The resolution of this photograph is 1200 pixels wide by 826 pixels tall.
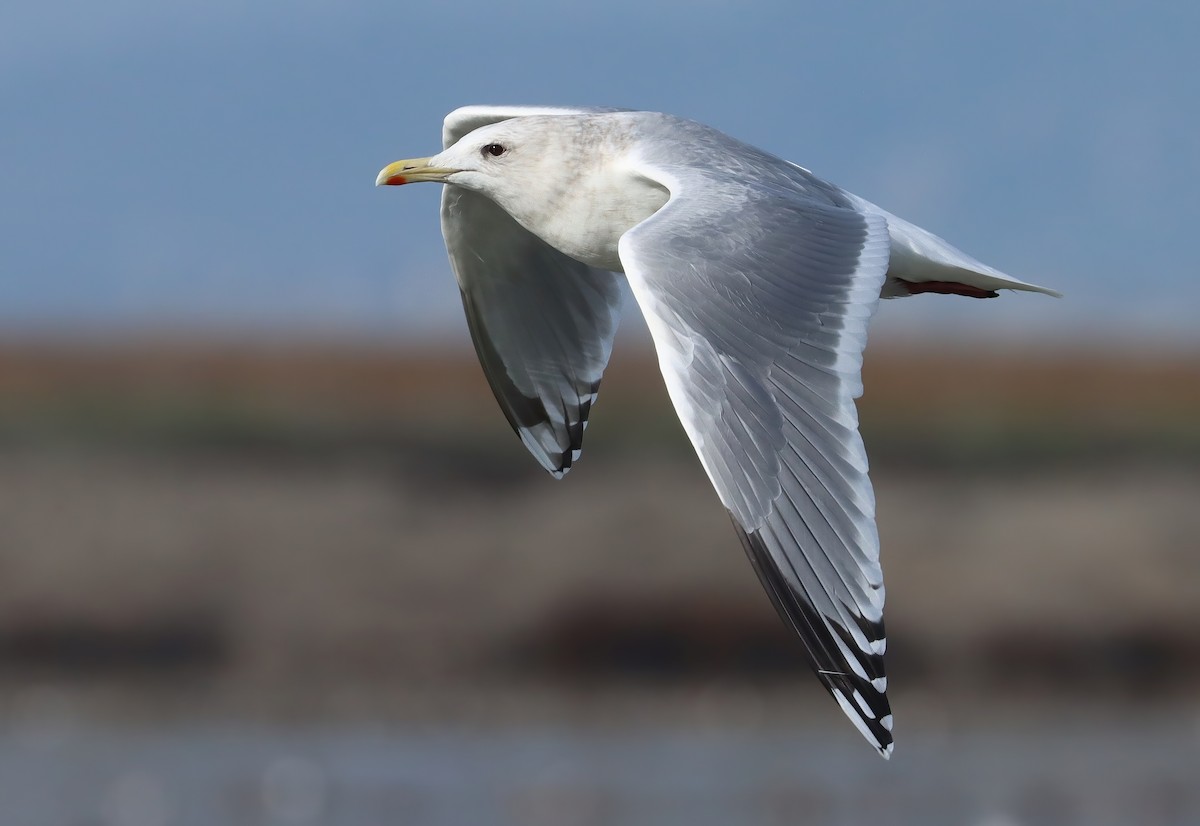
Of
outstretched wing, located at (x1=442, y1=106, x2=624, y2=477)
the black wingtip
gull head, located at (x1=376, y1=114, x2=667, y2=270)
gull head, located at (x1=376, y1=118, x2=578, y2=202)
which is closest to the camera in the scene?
the black wingtip

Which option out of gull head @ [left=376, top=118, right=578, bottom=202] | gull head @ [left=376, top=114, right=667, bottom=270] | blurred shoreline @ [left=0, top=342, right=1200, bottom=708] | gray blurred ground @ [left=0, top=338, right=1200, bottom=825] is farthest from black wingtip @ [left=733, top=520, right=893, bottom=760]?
blurred shoreline @ [left=0, top=342, right=1200, bottom=708]

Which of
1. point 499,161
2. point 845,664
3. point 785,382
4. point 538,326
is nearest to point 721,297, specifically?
point 785,382

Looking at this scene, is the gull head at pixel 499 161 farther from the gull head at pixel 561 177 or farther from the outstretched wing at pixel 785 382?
the outstretched wing at pixel 785 382

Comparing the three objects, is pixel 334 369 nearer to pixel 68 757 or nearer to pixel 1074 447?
pixel 68 757

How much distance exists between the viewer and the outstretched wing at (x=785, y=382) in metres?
5.49

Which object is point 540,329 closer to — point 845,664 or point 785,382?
point 785,382

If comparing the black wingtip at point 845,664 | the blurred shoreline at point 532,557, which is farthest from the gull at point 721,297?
the blurred shoreline at point 532,557

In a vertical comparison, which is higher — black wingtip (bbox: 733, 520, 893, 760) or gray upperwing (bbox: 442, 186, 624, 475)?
black wingtip (bbox: 733, 520, 893, 760)

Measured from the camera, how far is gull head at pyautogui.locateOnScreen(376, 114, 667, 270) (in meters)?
6.95

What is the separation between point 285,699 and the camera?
53.7ft

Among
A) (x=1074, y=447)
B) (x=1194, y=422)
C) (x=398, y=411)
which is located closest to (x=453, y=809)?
(x=398, y=411)

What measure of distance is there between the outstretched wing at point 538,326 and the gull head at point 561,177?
1.64 ft

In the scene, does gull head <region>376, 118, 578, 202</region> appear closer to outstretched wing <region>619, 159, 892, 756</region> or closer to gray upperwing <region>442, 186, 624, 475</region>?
gray upperwing <region>442, 186, 624, 475</region>

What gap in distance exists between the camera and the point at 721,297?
Answer: 20.0ft
